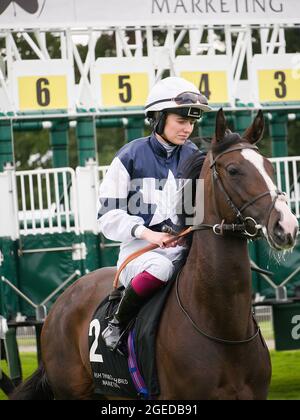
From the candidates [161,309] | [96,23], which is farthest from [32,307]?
[161,309]

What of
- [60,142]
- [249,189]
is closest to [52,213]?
[60,142]

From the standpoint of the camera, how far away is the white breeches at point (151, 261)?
16.7 ft

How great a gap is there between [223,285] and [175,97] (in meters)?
1.14

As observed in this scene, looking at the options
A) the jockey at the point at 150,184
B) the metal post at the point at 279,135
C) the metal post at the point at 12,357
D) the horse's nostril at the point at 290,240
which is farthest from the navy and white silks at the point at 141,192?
the metal post at the point at 279,135

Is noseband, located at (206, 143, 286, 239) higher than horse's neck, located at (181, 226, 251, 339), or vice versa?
noseband, located at (206, 143, 286, 239)

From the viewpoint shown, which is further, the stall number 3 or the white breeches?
the stall number 3

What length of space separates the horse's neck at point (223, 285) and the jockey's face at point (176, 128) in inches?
26.1

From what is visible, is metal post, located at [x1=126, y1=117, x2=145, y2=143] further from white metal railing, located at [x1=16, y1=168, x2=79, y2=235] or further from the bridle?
the bridle

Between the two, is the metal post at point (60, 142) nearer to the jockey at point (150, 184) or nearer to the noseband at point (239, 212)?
the jockey at point (150, 184)

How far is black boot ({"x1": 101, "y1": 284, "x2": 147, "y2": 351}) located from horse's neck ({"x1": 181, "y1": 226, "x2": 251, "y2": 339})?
391 millimetres

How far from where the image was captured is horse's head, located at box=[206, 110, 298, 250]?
435 cm

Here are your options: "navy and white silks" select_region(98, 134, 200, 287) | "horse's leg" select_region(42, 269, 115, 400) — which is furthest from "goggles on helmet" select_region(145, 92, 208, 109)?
"horse's leg" select_region(42, 269, 115, 400)

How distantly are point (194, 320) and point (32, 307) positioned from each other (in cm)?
396
